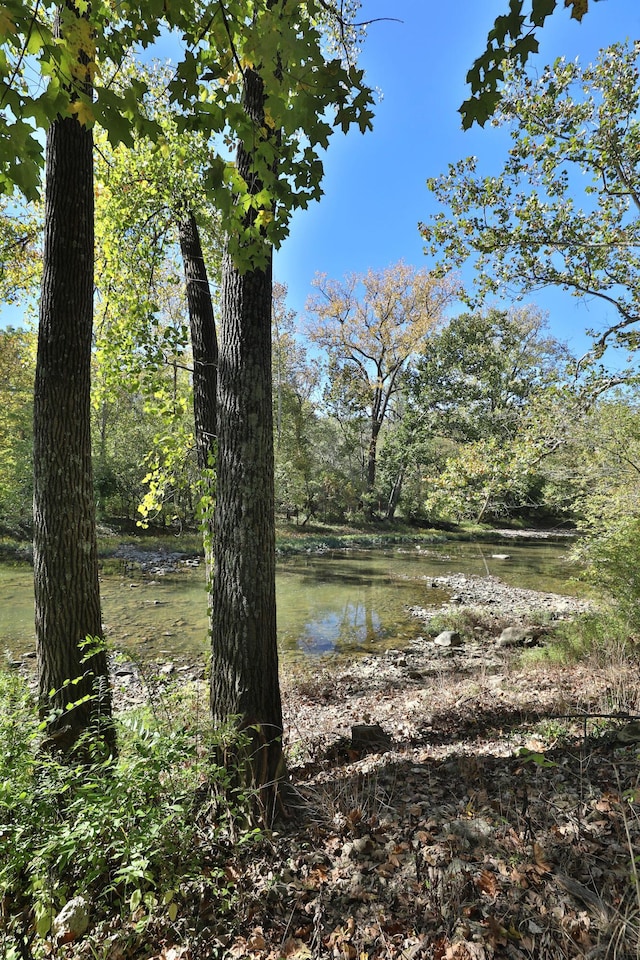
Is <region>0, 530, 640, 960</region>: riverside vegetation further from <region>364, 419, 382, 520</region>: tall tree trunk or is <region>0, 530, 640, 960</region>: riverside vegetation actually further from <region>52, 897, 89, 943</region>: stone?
<region>364, 419, 382, 520</region>: tall tree trunk

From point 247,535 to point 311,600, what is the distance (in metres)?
9.62

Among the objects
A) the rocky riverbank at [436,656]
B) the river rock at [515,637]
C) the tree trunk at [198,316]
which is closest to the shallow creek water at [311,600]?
the rocky riverbank at [436,656]

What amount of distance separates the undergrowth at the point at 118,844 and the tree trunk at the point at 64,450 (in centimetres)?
58

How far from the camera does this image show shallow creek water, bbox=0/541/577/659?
27.7 ft

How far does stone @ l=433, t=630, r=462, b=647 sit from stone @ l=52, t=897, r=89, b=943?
7.45 m

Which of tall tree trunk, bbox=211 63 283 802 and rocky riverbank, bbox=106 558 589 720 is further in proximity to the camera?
rocky riverbank, bbox=106 558 589 720

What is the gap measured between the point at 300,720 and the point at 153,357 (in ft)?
13.9

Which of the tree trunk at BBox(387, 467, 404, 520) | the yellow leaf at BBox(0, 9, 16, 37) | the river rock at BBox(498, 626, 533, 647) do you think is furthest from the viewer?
the tree trunk at BBox(387, 467, 404, 520)

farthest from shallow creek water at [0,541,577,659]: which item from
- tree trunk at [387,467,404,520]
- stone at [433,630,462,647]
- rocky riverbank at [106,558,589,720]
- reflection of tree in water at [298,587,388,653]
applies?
tree trunk at [387,467,404,520]

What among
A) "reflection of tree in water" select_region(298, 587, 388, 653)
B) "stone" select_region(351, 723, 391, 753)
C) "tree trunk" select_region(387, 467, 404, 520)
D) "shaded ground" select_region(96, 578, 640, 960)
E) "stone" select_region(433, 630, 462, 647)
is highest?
"tree trunk" select_region(387, 467, 404, 520)

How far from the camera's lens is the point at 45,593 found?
3117mm

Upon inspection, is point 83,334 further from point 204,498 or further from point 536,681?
point 536,681

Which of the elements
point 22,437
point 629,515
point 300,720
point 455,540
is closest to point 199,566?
point 22,437

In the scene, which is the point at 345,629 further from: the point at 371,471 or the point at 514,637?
the point at 371,471
